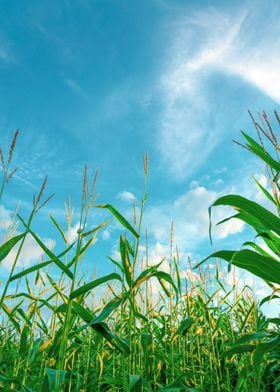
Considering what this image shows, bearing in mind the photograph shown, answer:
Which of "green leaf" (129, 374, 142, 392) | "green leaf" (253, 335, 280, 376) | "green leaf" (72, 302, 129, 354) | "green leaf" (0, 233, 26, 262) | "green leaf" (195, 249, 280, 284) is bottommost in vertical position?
"green leaf" (129, 374, 142, 392)

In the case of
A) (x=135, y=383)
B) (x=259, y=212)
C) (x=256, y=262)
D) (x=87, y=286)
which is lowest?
(x=135, y=383)

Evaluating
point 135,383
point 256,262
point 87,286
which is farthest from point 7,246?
point 256,262

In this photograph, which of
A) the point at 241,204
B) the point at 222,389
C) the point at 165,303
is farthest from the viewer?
the point at 165,303

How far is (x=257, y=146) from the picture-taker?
7.20 ft

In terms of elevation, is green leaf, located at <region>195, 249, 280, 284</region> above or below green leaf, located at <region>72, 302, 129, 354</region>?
above

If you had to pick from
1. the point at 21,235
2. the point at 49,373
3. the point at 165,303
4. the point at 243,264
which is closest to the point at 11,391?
the point at 49,373

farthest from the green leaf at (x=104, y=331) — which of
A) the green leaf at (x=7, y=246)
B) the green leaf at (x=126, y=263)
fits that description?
the green leaf at (x=7, y=246)

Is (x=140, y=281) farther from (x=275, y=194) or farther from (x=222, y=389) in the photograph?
(x=222, y=389)

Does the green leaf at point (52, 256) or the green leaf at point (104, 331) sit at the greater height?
the green leaf at point (52, 256)

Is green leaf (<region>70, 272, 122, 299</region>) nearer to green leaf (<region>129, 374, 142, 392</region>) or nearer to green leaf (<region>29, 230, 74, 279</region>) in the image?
green leaf (<region>29, 230, 74, 279</region>)

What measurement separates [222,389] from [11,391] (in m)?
1.70

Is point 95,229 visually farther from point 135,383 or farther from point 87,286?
point 135,383

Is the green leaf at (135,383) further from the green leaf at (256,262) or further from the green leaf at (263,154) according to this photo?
the green leaf at (263,154)

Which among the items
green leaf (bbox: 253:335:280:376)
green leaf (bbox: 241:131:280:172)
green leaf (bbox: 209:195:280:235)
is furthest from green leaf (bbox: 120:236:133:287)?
green leaf (bbox: 241:131:280:172)
